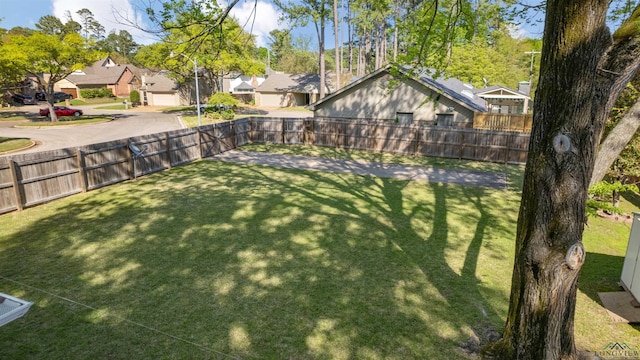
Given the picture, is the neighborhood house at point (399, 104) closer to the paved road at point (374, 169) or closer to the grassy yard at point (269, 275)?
the paved road at point (374, 169)

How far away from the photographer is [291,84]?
180 ft

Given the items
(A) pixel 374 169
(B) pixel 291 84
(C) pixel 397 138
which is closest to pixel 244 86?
(B) pixel 291 84

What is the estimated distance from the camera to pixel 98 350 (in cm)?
513

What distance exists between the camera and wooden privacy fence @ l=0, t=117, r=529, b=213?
10992 millimetres

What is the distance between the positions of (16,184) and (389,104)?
18776mm

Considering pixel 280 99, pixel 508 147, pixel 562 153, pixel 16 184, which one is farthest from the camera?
pixel 280 99

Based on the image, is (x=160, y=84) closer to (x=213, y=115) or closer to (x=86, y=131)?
(x=213, y=115)

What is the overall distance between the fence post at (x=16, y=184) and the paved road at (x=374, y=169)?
8.70 m

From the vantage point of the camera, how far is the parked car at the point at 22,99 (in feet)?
170

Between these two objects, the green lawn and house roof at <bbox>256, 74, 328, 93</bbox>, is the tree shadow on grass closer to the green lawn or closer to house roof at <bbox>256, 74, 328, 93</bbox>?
the green lawn

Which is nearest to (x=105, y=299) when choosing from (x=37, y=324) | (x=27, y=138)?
(x=37, y=324)

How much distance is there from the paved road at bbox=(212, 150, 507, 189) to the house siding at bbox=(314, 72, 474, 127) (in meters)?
6.08

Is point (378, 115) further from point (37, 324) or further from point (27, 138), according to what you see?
point (27, 138)

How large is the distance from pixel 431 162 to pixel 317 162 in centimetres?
563
